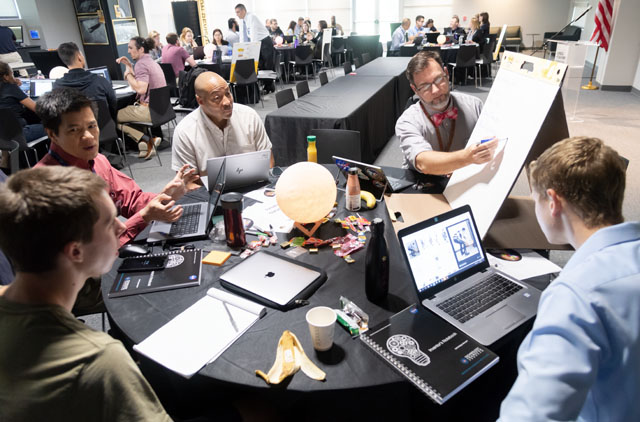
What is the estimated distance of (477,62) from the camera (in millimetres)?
8039

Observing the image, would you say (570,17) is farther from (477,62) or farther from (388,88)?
(388,88)

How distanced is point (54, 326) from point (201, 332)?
0.45 m

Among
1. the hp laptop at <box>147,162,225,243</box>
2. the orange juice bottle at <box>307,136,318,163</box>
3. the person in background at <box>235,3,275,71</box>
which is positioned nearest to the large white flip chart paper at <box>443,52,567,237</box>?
the orange juice bottle at <box>307,136,318,163</box>

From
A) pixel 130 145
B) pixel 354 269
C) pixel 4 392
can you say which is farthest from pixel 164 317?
pixel 130 145

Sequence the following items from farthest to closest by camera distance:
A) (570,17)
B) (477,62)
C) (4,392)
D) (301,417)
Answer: (570,17) < (477,62) < (301,417) < (4,392)

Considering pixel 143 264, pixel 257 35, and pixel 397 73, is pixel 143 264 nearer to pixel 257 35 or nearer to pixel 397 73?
pixel 397 73

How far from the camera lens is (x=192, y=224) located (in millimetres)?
1819

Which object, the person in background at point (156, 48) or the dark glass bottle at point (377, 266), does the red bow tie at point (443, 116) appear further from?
the person in background at point (156, 48)

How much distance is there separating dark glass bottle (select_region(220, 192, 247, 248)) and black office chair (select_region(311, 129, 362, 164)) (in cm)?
143

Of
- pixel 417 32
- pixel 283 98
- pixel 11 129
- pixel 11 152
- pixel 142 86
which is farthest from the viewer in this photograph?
pixel 417 32

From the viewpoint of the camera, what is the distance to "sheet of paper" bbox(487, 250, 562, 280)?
1467mm

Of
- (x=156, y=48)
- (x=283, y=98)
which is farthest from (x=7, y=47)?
(x=283, y=98)

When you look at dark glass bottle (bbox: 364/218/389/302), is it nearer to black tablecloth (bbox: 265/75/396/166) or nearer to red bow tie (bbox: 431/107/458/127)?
red bow tie (bbox: 431/107/458/127)

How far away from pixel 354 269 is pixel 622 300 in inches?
33.1
